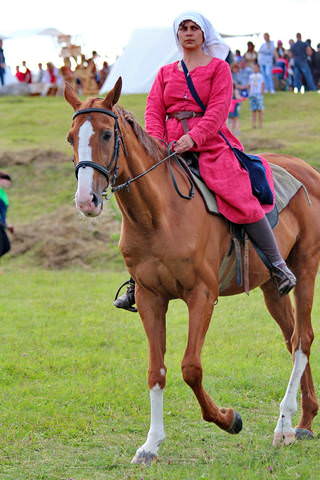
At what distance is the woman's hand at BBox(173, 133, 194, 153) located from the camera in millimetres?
6660

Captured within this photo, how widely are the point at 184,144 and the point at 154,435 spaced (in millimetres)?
2182

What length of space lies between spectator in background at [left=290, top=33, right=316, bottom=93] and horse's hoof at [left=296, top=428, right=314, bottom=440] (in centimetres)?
2740

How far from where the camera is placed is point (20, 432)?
7465 mm

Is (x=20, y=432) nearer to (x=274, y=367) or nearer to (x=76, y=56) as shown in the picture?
(x=274, y=367)

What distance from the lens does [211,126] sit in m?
6.72

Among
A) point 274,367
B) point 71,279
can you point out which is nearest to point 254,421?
point 274,367

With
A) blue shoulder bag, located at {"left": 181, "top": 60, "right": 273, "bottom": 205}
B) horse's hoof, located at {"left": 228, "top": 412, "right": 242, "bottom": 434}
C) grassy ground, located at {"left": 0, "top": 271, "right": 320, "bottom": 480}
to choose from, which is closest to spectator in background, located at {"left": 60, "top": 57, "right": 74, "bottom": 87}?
grassy ground, located at {"left": 0, "top": 271, "right": 320, "bottom": 480}

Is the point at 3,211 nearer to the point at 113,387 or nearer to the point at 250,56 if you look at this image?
the point at 113,387

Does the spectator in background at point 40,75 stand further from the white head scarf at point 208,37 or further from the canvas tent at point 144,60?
the white head scarf at point 208,37

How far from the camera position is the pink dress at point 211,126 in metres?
6.80

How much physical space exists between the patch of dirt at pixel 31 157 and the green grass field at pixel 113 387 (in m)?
7.71

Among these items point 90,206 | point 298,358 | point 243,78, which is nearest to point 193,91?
point 90,206

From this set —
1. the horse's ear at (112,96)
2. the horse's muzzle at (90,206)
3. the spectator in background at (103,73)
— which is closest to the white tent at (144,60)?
the spectator in background at (103,73)

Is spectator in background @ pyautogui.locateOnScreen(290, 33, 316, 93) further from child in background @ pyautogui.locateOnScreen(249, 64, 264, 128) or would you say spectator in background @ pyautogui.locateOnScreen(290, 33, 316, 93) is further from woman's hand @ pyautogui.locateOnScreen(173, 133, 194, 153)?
woman's hand @ pyautogui.locateOnScreen(173, 133, 194, 153)
